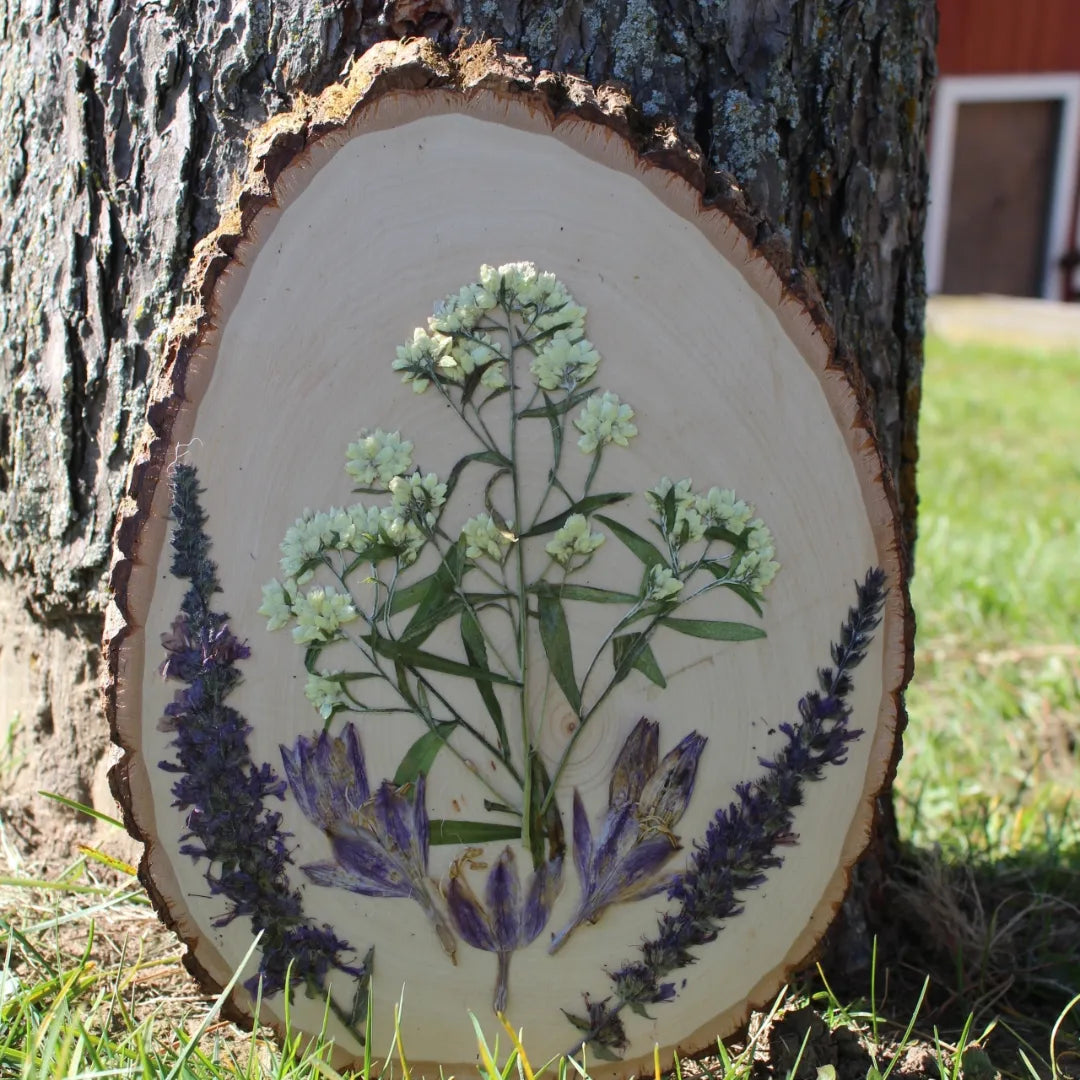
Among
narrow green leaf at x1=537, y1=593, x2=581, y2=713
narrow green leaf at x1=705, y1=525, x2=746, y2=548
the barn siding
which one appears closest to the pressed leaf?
narrow green leaf at x1=537, y1=593, x2=581, y2=713

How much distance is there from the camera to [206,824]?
1.45 meters

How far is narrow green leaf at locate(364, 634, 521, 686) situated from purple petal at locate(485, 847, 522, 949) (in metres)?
0.23

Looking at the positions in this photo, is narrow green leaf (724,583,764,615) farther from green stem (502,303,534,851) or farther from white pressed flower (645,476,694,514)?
green stem (502,303,534,851)

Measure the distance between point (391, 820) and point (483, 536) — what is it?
1.23 feet

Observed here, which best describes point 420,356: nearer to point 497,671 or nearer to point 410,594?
point 410,594

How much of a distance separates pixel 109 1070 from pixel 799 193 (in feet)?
4.48

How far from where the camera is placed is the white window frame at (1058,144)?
10.1 metres

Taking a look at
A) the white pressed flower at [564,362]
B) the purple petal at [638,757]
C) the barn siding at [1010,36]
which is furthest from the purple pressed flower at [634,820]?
the barn siding at [1010,36]

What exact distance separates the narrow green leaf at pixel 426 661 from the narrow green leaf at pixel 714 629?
0.71 feet

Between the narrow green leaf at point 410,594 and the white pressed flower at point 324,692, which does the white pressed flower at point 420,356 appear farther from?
the white pressed flower at point 324,692

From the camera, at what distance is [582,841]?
1486 mm

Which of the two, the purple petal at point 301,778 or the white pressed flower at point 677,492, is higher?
the white pressed flower at point 677,492

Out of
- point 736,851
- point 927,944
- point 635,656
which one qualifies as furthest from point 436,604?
point 927,944

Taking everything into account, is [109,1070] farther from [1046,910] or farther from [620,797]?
[1046,910]
